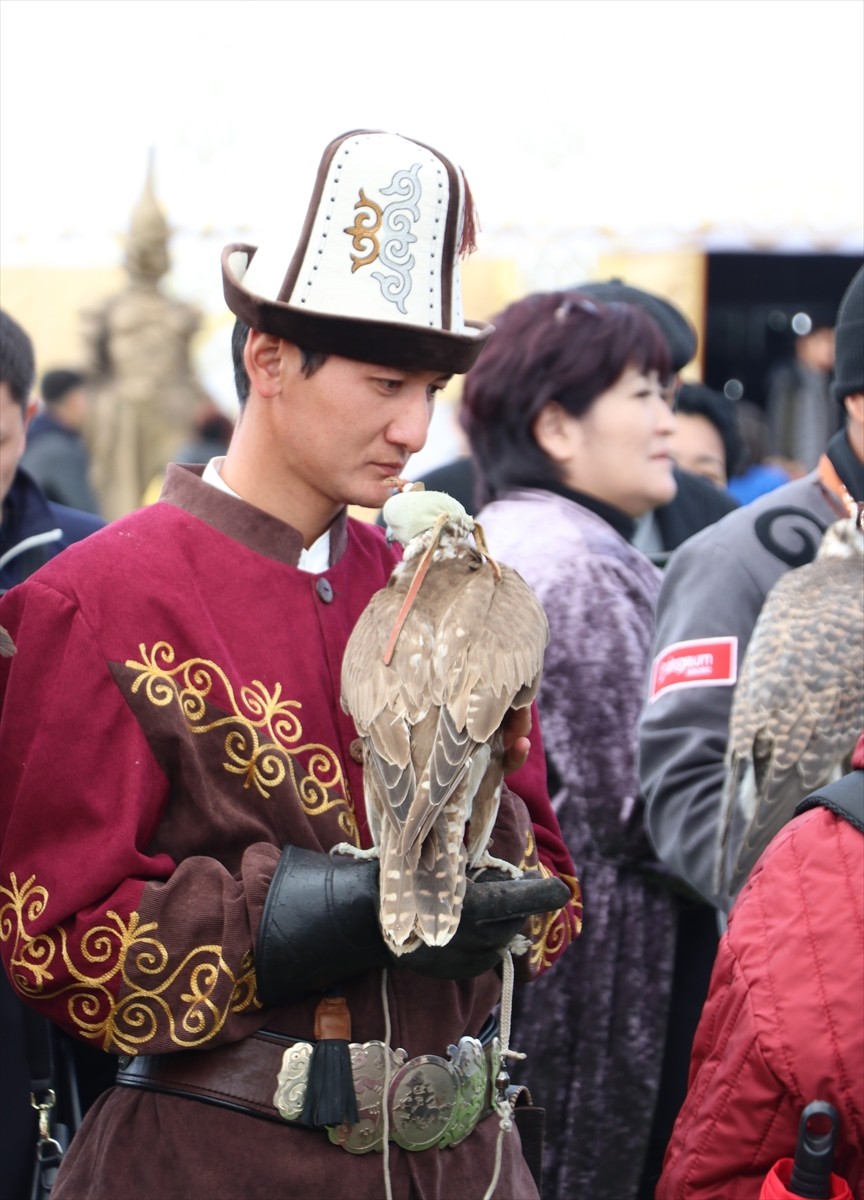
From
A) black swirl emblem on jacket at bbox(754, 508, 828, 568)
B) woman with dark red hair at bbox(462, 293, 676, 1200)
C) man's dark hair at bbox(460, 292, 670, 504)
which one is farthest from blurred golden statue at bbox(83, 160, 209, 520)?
black swirl emblem on jacket at bbox(754, 508, 828, 568)

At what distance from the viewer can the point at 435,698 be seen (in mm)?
2418

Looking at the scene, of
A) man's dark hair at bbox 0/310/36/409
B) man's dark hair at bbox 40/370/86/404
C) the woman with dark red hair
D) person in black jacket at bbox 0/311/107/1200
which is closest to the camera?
person in black jacket at bbox 0/311/107/1200

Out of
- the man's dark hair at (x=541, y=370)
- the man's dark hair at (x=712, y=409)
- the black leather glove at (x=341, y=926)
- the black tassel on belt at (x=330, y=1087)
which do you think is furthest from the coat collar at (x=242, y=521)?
the man's dark hair at (x=712, y=409)

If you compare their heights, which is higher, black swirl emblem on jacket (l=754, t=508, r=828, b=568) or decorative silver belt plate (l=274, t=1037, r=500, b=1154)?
black swirl emblem on jacket (l=754, t=508, r=828, b=568)

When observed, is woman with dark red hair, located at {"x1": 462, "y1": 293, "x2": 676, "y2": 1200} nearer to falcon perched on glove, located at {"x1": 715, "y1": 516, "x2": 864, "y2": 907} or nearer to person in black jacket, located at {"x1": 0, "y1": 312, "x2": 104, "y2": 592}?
falcon perched on glove, located at {"x1": 715, "y1": 516, "x2": 864, "y2": 907}

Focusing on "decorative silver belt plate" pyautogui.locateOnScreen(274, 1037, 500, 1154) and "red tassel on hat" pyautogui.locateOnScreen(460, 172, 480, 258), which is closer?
"decorative silver belt plate" pyautogui.locateOnScreen(274, 1037, 500, 1154)

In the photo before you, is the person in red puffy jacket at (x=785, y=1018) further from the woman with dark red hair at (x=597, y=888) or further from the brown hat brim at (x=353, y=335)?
the woman with dark red hair at (x=597, y=888)

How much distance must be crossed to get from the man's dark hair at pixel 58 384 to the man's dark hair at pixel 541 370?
239 inches

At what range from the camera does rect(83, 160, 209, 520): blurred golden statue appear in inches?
396

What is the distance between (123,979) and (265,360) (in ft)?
3.21

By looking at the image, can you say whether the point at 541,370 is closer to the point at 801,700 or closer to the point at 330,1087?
the point at 801,700

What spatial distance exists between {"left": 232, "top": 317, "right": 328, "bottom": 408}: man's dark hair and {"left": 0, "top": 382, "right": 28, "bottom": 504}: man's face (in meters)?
1.01

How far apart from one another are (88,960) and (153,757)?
30 centimetres

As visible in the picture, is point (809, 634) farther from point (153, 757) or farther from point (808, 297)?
point (808, 297)
